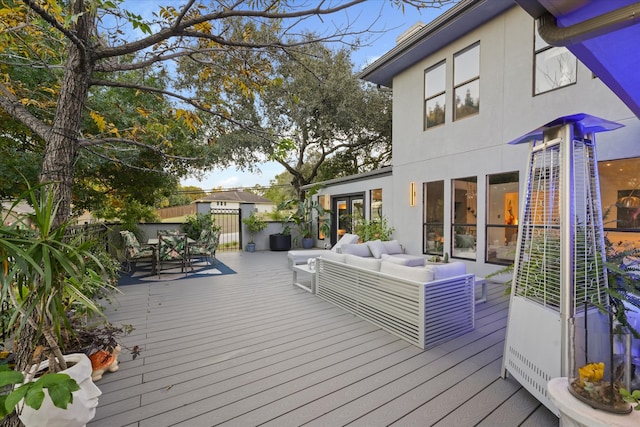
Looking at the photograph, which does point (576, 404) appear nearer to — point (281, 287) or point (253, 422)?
point (253, 422)

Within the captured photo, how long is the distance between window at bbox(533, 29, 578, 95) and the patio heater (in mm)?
3913

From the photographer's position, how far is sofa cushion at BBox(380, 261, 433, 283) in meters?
3.41

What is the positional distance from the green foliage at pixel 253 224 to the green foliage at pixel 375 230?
4.49m

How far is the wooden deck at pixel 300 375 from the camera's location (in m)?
2.19

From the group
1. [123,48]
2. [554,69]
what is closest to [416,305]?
[123,48]

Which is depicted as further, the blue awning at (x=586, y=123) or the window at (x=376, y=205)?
the window at (x=376, y=205)

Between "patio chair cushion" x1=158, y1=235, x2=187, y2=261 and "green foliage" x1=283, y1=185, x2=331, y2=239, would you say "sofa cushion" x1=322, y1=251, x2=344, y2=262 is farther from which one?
"green foliage" x1=283, y1=185, x2=331, y2=239

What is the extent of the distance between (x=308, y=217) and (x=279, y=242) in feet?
5.22

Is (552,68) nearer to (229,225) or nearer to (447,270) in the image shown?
(447,270)

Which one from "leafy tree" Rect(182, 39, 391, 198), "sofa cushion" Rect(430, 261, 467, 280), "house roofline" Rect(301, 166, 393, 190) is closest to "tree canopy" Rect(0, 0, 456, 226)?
"sofa cushion" Rect(430, 261, 467, 280)

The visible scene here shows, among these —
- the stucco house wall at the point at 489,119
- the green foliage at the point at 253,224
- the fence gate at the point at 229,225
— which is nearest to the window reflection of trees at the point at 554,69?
the stucco house wall at the point at 489,119

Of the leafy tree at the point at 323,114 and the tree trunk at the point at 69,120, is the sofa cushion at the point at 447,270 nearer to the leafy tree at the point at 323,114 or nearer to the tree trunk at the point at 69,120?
the tree trunk at the point at 69,120

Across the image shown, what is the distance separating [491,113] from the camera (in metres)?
6.21

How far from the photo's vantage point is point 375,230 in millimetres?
8930
